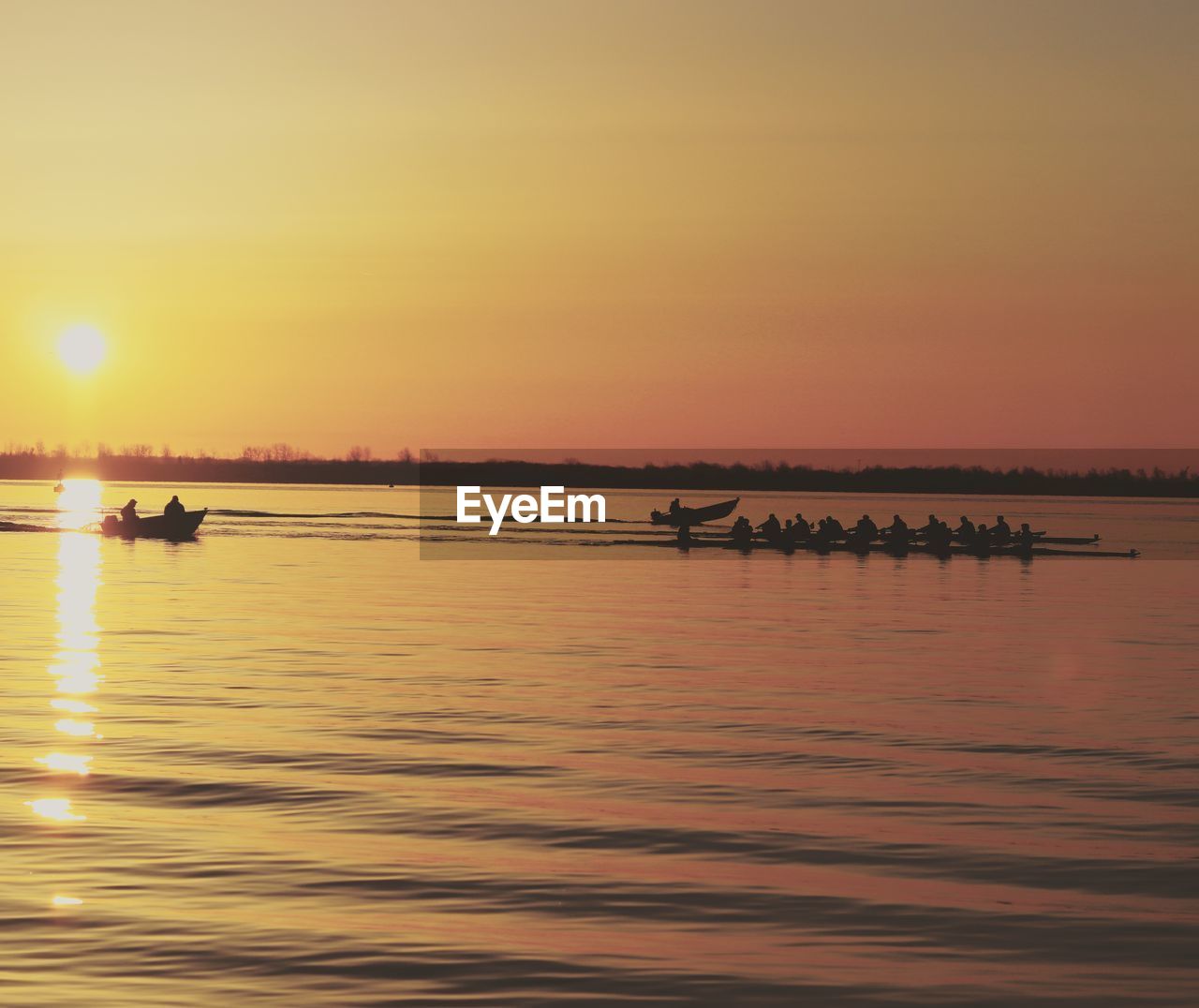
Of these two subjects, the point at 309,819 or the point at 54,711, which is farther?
the point at 54,711

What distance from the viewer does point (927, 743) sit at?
797 inches

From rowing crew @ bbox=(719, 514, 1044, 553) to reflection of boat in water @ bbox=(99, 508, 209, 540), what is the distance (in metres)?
27.6

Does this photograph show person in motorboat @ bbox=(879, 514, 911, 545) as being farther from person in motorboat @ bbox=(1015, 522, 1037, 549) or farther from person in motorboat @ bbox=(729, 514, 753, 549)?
person in motorboat @ bbox=(729, 514, 753, 549)

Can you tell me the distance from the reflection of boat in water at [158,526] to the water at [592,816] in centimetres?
4367

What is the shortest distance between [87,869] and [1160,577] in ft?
179

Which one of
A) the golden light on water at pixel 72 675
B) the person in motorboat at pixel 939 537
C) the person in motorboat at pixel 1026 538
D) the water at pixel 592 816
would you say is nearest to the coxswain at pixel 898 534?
the person in motorboat at pixel 939 537

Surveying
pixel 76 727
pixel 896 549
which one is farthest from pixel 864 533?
pixel 76 727

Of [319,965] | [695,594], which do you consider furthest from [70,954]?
[695,594]

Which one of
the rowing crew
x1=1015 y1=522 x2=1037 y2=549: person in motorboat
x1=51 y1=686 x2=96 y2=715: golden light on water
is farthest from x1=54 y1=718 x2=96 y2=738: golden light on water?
x1=1015 y1=522 x2=1037 y2=549: person in motorboat

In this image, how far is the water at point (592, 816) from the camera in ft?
34.7

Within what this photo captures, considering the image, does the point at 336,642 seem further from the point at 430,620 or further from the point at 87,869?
the point at 87,869

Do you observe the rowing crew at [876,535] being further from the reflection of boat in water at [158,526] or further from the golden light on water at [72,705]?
the golden light on water at [72,705]

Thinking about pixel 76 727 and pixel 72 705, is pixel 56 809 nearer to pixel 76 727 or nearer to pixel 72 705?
pixel 76 727

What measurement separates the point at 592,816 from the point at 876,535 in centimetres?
6121
